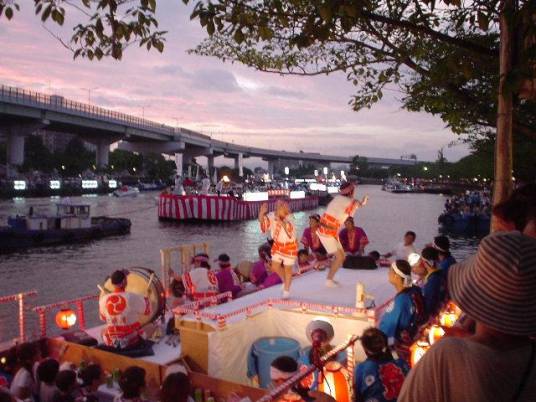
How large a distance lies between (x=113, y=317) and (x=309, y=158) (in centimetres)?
14492

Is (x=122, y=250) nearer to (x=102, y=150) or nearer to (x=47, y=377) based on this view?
(x=47, y=377)

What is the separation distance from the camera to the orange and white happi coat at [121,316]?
7.79 meters

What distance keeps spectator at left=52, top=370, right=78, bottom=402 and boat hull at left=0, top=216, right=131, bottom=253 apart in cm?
3305

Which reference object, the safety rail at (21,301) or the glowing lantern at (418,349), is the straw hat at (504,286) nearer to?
the glowing lantern at (418,349)

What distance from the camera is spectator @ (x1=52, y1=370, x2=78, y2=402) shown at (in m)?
5.84

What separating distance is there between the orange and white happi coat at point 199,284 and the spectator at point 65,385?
12.5 feet

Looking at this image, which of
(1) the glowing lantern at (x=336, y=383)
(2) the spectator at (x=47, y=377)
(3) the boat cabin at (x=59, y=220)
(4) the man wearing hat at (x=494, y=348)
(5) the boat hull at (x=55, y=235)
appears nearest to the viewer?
(4) the man wearing hat at (x=494, y=348)

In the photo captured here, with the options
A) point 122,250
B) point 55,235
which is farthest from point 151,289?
point 55,235

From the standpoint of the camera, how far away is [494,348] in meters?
1.94

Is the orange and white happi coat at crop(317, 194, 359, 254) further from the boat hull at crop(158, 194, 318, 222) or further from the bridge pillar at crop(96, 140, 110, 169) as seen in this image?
the bridge pillar at crop(96, 140, 110, 169)

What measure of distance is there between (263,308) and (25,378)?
3.75 metres

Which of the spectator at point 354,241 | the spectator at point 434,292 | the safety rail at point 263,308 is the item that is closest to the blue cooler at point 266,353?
the safety rail at point 263,308

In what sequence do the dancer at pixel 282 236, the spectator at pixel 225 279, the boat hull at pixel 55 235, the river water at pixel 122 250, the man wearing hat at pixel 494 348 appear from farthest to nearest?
the boat hull at pixel 55 235, the river water at pixel 122 250, the spectator at pixel 225 279, the dancer at pixel 282 236, the man wearing hat at pixel 494 348

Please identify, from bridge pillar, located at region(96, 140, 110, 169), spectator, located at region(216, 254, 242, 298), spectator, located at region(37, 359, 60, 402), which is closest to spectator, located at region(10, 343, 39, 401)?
spectator, located at region(37, 359, 60, 402)
